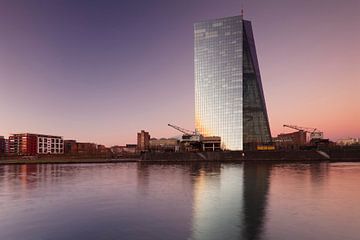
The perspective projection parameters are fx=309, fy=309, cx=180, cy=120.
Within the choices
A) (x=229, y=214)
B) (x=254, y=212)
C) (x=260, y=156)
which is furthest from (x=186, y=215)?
(x=260, y=156)

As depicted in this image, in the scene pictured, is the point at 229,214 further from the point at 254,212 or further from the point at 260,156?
the point at 260,156

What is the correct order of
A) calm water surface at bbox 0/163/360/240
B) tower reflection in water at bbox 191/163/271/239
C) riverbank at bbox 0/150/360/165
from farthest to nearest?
riverbank at bbox 0/150/360/165
calm water surface at bbox 0/163/360/240
tower reflection in water at bbox 191/163/271/239

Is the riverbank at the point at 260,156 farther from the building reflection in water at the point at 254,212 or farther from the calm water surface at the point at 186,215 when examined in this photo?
the building reflection in water at the point at 254,212

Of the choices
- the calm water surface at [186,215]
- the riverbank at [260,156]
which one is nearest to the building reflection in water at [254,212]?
the calm water surface at [186,215]

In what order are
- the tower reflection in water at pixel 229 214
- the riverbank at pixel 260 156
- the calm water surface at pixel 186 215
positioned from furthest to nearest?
1. the riverbank at pixel 260 156
2. the calm water surface at pixel 186 215
3. the tower reflection in water at pixel 229 214

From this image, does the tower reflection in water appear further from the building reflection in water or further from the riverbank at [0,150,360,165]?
the riverbank at [0,150,360,165]

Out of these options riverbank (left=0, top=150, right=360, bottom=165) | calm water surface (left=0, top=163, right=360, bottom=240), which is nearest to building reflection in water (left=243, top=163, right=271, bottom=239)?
calm water surface (left=0, top=163, right=360, bottom=240)

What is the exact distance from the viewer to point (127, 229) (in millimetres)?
23438

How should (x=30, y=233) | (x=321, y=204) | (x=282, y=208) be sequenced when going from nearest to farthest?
1. (x=30, y=233)
2. (x=282, y=208)
3. (x=321, y=204)

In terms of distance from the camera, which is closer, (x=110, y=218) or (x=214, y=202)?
(x=110, y=218)

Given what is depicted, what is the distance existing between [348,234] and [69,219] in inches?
875

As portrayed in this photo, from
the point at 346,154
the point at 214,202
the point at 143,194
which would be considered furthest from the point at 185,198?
the point at 346,154

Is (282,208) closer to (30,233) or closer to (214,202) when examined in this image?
(214,202)

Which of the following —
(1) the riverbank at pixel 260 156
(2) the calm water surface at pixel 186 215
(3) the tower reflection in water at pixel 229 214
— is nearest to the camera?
(3) the tower reflection in water at pixel 229 214
